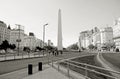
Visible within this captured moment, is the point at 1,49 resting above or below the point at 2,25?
below

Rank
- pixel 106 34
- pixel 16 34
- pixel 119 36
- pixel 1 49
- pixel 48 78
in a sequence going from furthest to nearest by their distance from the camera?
pixel 16 34, pixel 106 34, pixel 119 36, pixel 1 49, pixel 48 78

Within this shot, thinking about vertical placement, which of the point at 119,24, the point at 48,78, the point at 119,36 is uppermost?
the point at 119,24

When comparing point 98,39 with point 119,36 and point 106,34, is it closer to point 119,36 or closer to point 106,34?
point 106,34

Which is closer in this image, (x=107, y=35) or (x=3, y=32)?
(x=3, y=32)

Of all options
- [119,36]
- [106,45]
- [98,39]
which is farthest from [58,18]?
[98,39]

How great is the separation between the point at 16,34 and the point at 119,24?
380 feet

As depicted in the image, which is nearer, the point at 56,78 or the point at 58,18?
the point at 56,78

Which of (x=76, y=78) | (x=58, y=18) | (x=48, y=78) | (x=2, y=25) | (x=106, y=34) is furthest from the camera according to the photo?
(x=106, y=34)

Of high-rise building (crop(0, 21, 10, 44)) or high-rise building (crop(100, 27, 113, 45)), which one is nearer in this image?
high-rise building (crop(0, 21, 10, 44))

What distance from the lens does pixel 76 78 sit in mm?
8164

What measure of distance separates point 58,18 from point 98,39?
12656cm

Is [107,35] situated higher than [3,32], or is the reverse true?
[3,32]

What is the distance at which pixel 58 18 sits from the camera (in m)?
44.9

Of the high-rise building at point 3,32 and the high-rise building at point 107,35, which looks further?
the high-rise building at point 107,35
